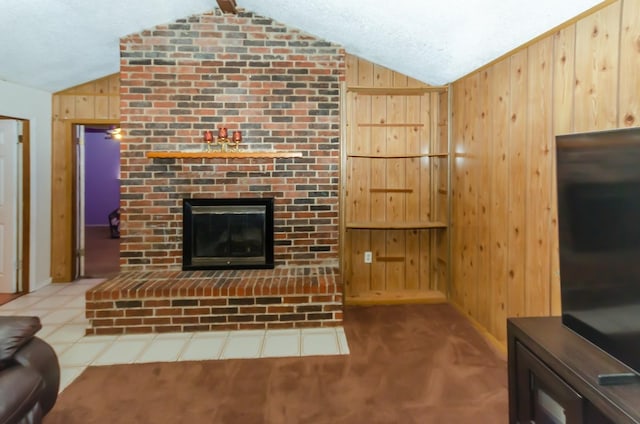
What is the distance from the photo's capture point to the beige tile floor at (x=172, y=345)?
7.94ft

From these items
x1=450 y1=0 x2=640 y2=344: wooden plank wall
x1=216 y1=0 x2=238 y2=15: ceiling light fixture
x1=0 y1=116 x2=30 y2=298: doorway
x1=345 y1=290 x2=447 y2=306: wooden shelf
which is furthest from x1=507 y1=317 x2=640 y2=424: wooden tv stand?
x1=0 y1=116 x2=30 y2=298: doorway

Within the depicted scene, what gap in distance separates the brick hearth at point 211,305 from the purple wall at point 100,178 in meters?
6.61

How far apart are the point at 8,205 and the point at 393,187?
3777mm

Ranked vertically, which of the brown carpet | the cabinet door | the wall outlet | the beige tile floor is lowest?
the brown carpet

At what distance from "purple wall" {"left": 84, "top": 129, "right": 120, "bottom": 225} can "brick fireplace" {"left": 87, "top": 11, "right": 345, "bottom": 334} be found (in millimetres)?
6232

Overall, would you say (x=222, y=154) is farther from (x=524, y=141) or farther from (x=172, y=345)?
(x=524, y=141)

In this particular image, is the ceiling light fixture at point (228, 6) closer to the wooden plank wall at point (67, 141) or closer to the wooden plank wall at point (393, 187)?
the wooden plank wall at point (393, 187)

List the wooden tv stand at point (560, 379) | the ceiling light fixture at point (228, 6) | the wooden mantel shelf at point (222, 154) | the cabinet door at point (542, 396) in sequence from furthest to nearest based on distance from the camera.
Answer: the wooden mantel shelf at point (222, 154)
the ceiling light fixture at point (228, 6)
the cabinet door at point (542, 396)
the wooden tv stand at point (560, 379)

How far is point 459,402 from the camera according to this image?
192cm

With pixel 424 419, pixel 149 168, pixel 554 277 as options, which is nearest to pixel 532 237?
pixel 554 277

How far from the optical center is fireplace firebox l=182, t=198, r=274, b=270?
3264 millimetres

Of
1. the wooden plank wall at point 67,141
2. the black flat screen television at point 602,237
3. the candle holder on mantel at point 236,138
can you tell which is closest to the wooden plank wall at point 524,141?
the black flat screen television at point 602,237

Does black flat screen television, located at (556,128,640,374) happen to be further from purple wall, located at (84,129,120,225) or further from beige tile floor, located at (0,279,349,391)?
purple wall, located at (84,129,120,225)

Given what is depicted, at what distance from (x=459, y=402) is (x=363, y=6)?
8.18 feet
